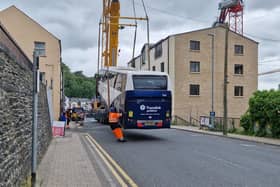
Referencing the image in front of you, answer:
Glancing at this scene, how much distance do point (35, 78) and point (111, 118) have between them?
1098 cm

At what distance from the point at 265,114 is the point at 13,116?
20217 mm

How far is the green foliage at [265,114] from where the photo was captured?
22.7 m

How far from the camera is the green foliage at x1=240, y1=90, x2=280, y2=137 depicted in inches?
893

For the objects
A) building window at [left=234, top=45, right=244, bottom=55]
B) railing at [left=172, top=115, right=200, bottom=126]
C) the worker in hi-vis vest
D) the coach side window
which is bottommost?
railing at [left=172, top=115, right=200, bottom=126]

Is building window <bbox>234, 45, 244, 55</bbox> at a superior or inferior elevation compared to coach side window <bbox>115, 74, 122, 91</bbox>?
superior

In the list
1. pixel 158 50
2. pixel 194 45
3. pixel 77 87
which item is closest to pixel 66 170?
pixel 194 45

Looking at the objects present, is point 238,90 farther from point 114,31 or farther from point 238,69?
point 114,31

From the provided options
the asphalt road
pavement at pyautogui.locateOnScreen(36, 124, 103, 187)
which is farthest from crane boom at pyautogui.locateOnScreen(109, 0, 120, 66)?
pavement at pyautogui.locateOnScreen(36, 124, 103, 187)

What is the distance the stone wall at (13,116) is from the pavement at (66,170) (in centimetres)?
64

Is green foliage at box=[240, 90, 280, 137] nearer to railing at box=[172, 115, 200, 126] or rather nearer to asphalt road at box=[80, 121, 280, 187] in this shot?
asphalt road at box=[80, 121, 280, 187]

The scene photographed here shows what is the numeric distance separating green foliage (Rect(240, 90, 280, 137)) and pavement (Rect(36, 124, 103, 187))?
13.5 meters

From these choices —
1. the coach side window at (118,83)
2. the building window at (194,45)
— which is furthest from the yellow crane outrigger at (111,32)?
the building window at (194,45)

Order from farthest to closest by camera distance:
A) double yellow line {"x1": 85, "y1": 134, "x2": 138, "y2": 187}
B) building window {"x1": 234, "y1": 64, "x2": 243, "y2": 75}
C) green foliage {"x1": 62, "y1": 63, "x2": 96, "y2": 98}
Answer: green foliage {"x1": 62, "y1": 63, "x2": 96, "y2": 98}
building window {"x1": 234, "y1": 64, "x2": 243, "y2": 75}
double yellow line {"x1": 85, "y1": 134, "x2": 138, "y2": 187}

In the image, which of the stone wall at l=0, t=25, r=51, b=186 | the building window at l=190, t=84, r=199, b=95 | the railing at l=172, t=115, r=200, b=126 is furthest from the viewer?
the building window at l=190, t=84, r=199, b=95
